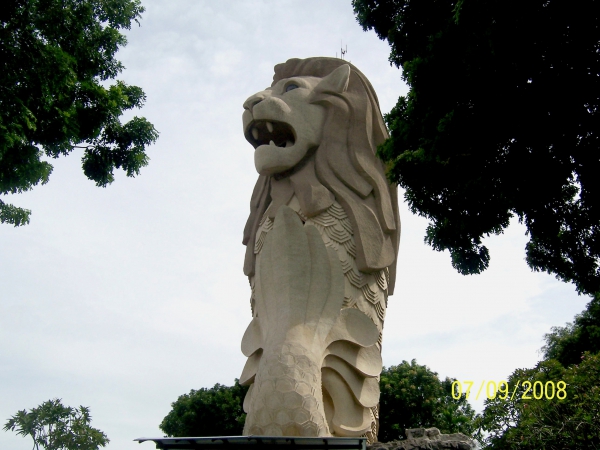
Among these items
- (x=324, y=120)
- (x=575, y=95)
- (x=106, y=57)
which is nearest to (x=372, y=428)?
(x=324, y=120)

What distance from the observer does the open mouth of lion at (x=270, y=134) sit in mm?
10586

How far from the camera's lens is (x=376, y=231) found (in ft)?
33.3

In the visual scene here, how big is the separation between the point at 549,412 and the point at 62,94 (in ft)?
31.3

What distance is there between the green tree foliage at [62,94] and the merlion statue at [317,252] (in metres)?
2.22

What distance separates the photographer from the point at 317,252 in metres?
9.73

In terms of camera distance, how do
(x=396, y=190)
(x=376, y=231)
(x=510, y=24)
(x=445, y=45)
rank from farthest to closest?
1. (x=396, y=190)
2. (x=376, y=231)
3. (x=445, y=45)
4. (x=510, y=24)

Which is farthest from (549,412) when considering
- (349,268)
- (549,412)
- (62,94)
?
(62,94)

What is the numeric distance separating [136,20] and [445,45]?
5.93 metres

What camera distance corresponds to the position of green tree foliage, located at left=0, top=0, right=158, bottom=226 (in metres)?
7.52

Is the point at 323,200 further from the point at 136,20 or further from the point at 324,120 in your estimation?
the point at 136,20

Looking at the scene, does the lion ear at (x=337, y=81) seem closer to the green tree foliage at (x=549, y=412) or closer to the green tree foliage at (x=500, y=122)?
the green tree foliage at (x=500, y=122)

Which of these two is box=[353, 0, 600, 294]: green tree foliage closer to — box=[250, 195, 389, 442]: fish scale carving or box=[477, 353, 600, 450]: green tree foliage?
box=[250, 195, 389, 442]: fish scale carving

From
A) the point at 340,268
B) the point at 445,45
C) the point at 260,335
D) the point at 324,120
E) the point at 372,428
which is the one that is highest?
the point at 324,120
